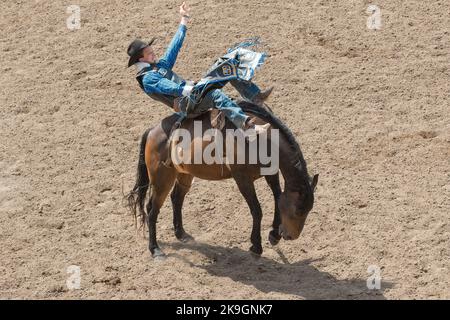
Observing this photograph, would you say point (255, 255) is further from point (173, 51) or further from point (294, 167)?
point (173, 51)

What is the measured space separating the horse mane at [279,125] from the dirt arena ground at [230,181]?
1.02 metres

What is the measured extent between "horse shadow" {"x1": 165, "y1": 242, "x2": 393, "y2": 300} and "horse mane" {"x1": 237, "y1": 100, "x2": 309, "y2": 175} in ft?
3.07

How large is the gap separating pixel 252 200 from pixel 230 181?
161 centimetres

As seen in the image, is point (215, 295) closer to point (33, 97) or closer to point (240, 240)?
point (240, 240)

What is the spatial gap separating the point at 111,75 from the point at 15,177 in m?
2.21

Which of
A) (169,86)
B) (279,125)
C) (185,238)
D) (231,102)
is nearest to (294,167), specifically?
(279,125)

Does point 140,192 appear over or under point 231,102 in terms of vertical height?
under

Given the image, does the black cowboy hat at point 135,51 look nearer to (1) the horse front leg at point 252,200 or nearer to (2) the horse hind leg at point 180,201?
(2) the horse hind leg at point 180,201

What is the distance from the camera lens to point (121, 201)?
9.13 m

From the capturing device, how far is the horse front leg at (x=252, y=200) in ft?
25.6

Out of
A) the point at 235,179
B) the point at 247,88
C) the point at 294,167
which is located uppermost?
the point at 247,88

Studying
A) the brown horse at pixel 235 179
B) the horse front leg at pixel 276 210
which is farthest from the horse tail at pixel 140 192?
the horse front leg at pixel 276 210

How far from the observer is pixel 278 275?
311 inches

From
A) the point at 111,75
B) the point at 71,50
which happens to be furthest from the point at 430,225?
the point at 71,50
